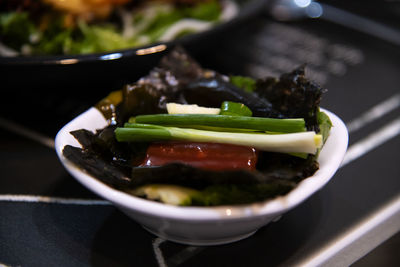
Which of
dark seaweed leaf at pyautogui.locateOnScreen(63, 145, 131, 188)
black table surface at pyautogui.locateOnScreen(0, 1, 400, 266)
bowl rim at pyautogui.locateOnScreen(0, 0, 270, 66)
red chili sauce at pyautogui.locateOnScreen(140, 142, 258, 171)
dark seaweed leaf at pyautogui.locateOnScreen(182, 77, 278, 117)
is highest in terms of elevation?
bowl rim at pyautogui.locateOnScreen(0, 0, 270, 66)

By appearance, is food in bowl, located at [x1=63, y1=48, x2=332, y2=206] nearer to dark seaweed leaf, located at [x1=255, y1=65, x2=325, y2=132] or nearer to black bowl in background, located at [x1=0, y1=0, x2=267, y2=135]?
dark seaweed leaf, located at [x1=255, y1=65, x2=325, y2=132]

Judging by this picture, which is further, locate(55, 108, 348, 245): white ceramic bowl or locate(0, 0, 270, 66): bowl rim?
locate(0, 0, 270, 66): bowl rim

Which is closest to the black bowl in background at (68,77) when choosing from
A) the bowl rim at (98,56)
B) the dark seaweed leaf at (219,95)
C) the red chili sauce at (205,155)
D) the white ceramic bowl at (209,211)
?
the bowl rim at (98,56)

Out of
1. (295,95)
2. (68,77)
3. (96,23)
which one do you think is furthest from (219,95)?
(96,23)

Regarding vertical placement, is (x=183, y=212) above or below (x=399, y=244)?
above

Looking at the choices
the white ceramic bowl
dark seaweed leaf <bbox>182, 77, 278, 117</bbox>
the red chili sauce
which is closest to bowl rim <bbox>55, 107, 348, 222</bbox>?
the white ceramic bowl

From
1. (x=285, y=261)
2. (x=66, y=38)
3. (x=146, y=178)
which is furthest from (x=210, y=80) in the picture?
(x=66, y=38)

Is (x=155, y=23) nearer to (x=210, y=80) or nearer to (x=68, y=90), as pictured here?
(x=68, y=90)
